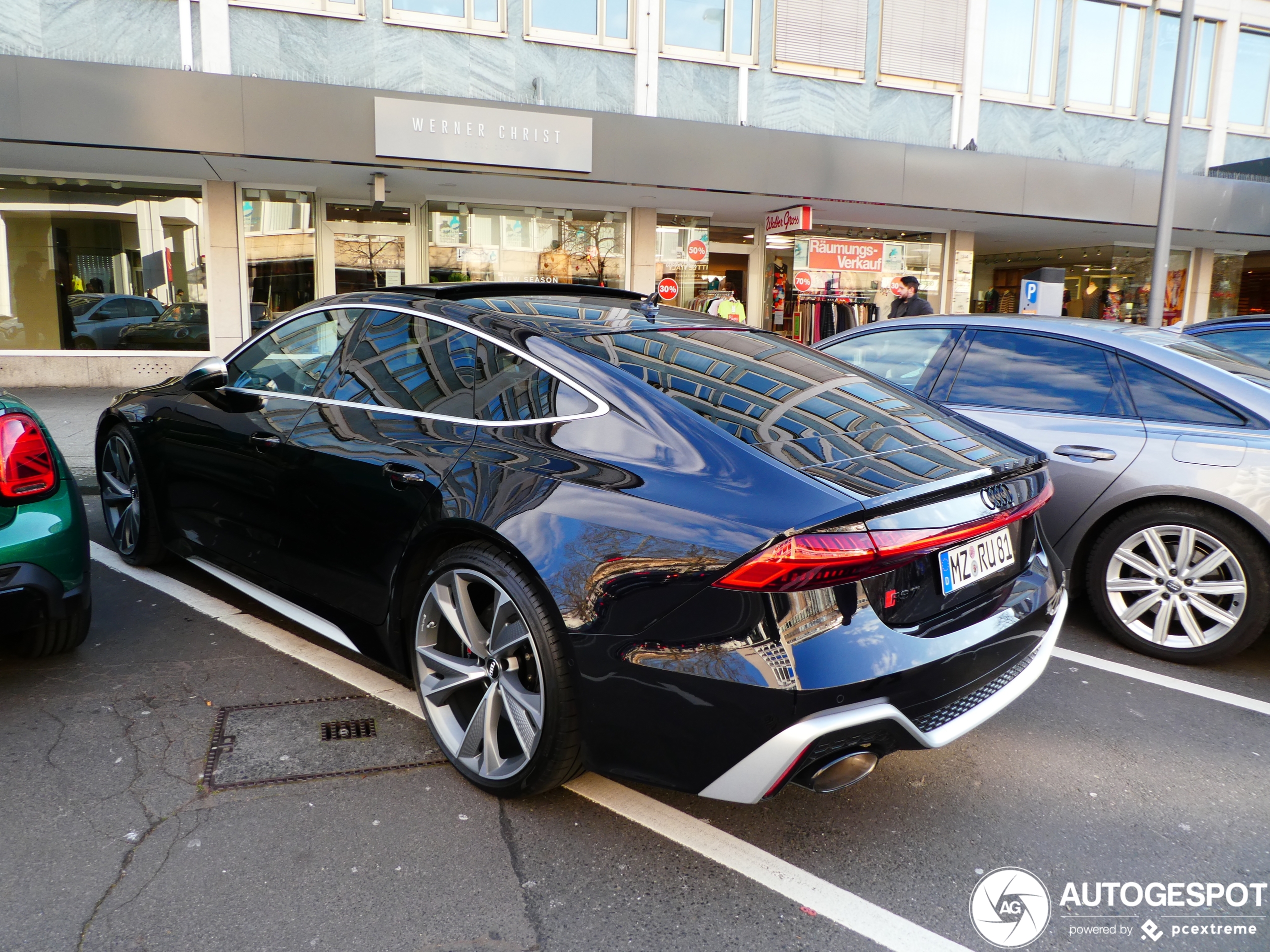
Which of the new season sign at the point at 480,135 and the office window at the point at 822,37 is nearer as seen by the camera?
the new season sign at the point at 480,135

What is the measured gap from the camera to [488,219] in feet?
48.6

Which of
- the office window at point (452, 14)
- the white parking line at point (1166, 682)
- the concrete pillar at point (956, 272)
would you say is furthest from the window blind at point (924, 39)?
the white parking line at point (1166, 682)

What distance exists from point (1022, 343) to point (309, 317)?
3.47 meters

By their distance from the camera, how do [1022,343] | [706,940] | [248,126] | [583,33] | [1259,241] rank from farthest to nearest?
1. [1259,241]
2. [583,33]
3. [248,126]
4. [1022,343]
5. [706,940]

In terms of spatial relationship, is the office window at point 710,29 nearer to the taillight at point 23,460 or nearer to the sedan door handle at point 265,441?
→ the sedan door handle at point 265,441

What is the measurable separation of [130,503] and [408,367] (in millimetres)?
2380

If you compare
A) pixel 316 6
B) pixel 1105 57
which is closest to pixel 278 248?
pixel 316 6

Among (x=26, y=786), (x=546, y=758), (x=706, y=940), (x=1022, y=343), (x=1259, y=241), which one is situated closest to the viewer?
(x=706, y=940)

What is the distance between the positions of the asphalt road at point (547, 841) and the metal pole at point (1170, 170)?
32.2ft

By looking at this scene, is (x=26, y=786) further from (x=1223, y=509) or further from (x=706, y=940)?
(x=1223, y=509)

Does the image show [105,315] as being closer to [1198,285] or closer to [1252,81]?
[1198,285]

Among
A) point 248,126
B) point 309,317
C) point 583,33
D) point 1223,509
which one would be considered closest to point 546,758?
point 309,317

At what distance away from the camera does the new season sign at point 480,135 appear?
36.6 feet

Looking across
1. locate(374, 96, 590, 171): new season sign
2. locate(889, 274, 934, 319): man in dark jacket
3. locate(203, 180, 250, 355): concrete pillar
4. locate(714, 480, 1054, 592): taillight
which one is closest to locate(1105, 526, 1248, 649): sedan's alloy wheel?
locate(714, 480, 1054, 592): taillight
